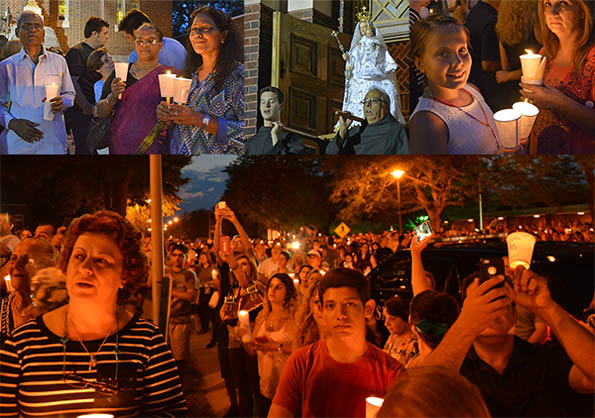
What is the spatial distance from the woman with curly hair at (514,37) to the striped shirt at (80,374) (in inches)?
118

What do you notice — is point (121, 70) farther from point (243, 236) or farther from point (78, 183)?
point (243, 236)

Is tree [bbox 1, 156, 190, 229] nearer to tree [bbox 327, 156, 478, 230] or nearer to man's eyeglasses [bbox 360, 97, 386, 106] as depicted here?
tree [bbox 327, 156, 478, 230]

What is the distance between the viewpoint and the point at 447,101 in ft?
15.4

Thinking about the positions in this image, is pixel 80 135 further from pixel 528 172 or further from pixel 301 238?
pixel 528 172

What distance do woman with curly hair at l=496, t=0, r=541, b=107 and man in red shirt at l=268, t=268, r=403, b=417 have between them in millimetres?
2033

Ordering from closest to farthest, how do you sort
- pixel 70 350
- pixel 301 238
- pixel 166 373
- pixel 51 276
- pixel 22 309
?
pixel 166 373
pixel 70 350
pixel 22 309
pixel 51 276
pixel 301 238

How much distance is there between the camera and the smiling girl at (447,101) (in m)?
4.62

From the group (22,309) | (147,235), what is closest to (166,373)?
(22,309)

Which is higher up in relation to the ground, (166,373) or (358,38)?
(358,38)

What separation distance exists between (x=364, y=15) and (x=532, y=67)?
119cm

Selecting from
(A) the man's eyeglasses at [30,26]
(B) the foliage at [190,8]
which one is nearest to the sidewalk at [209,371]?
(B) the foliage at [190,8]

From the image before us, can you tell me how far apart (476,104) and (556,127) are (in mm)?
570

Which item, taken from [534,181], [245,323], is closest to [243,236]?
[245,323]

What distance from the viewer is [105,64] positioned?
4.70 meters
